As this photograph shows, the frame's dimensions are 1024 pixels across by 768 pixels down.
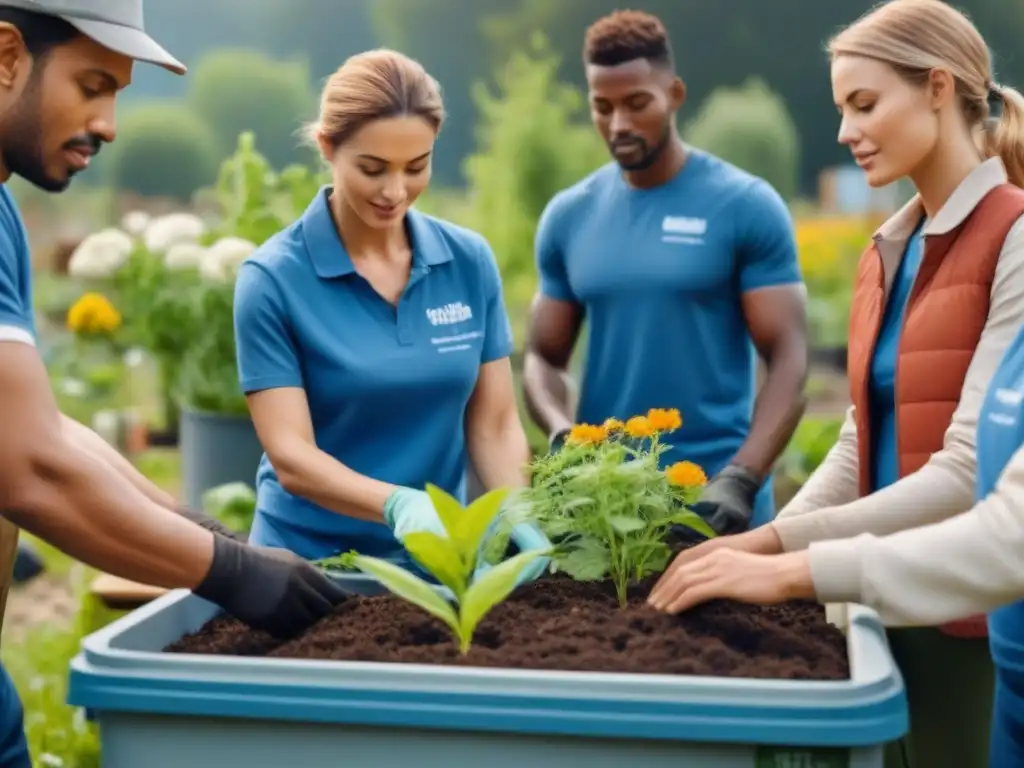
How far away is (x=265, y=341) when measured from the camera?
6.08ft

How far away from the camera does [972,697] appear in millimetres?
1747

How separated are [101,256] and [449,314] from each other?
2184 mm

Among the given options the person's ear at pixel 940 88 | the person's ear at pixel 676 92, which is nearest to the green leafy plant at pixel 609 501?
the person's ear at pixel 940 88

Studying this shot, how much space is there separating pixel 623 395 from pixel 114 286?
205 cm

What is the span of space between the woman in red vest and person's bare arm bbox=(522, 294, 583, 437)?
781mm

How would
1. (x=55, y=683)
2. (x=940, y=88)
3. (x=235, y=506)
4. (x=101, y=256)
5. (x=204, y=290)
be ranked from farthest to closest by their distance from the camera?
(x=101, y=256), (x=204, y=290), (x=55, y=683), (x=235, y=506), (x=940, y=88)

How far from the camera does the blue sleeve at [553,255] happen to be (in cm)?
254

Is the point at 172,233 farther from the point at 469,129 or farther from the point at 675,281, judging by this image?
the point at 675,281

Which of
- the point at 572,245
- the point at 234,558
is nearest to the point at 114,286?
the point at 572,245

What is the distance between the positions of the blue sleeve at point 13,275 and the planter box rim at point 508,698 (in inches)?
13.7

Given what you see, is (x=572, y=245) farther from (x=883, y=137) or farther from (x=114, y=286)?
(x=114, y=286)

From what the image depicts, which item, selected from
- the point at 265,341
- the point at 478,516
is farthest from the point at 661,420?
the point at 265,341

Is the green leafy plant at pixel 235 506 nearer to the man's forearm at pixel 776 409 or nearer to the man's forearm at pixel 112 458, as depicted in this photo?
the man's forearm at pixel 776 409

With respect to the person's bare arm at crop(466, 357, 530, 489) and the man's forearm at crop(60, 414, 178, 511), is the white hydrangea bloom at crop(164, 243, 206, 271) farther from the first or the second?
the man's forearm at crop(60, 414, 178, 511)
